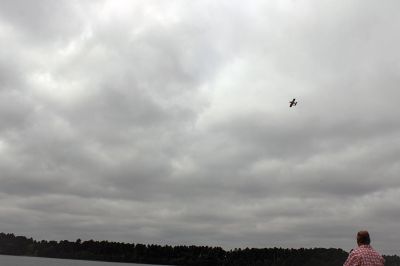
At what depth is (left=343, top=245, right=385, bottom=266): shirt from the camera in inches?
480

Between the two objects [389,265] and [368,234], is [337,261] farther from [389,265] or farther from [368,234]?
[368,234]

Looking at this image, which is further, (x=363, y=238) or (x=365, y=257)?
(x=363, y=238)

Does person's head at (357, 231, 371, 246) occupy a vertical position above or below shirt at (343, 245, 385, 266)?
above

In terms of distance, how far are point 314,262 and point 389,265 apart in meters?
31.4

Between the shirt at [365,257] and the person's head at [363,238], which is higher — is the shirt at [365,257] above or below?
below

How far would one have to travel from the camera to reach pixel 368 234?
40.5ft

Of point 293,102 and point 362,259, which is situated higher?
point 293,102

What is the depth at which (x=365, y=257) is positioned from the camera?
1218 cm

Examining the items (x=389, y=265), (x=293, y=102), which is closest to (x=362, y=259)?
(x=293, y=102)

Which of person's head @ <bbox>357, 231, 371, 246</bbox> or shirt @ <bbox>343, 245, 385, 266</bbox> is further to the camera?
person's head @ <bbox>357, 231, 371, 246</bbox>

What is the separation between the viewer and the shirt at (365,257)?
12.2 metres

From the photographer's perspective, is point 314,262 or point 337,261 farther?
point 314,262

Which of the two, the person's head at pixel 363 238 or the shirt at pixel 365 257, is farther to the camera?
the person's head at pixel 363 238

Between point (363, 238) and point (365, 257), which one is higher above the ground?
point (363, 238)
